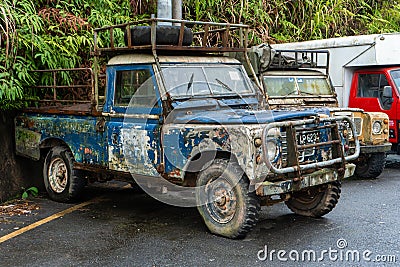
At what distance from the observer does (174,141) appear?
6.09m

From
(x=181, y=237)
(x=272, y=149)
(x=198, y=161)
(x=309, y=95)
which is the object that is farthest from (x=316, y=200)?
(x=309, y=95)

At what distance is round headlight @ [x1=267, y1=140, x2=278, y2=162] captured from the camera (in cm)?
562

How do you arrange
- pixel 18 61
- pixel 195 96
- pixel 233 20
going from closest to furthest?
pixel 195 96 → pixel 18 61 → pixel 233 20

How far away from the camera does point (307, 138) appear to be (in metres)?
5.98

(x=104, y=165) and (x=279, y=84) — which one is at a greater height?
(x=279, y=84)

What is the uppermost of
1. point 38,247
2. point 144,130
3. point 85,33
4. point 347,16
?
point 347,16

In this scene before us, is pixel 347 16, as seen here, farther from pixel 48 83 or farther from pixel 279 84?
pixel 48 83

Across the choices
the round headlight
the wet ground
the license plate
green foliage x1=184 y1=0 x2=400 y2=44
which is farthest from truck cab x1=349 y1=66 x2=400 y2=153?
the round headlight

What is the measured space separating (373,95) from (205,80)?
4869 mm

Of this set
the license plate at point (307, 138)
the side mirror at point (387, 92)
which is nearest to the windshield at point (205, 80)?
the license plate at point (307, 138)

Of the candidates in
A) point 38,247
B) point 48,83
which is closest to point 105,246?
point 38,247

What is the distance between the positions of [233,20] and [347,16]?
4.17 meters

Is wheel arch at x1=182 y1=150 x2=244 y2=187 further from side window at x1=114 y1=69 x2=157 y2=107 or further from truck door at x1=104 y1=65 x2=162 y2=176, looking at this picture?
side window at x1=114 y1=69 x2=157 y2=107

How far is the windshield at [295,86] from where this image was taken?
9.56 metres
